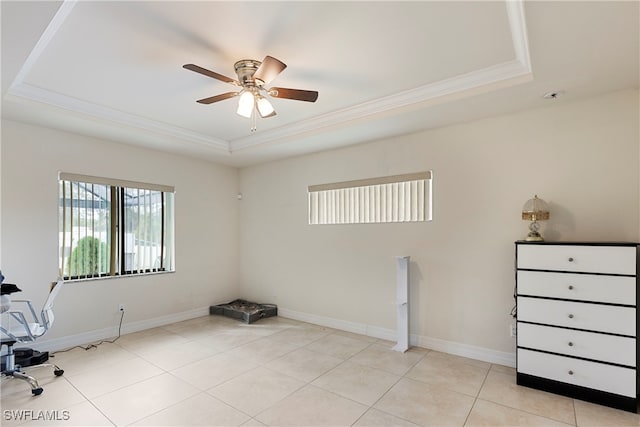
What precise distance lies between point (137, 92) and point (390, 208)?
2975 mm

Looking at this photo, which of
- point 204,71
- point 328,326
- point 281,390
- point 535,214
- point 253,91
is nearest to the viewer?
point 204,71

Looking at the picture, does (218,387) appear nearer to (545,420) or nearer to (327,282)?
(327,282)

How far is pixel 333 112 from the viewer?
3641mm

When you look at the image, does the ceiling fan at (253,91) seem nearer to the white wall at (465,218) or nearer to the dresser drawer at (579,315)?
the white wall at (465,218)

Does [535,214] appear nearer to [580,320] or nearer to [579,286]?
[579,286]

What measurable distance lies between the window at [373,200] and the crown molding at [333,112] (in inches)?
37.0

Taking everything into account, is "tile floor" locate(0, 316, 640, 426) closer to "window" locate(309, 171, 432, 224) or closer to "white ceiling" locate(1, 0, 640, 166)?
"window" locate(309, 171, 432, 224)

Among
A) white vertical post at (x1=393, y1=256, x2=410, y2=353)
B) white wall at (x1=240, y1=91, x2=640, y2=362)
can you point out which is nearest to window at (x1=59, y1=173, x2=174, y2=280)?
Answer: white wall at (x1=240, y1=91, x2=640, y2=362)

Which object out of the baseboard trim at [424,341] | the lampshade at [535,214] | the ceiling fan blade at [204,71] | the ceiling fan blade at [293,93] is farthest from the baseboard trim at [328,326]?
the ceiling fan blade at [204,71]

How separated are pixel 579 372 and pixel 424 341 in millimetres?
1453

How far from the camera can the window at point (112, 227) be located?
3906 millimetres

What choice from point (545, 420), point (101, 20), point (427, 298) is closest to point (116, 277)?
point (101, 20)

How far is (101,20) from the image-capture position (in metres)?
2.05

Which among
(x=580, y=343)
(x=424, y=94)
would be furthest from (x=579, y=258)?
(x=424, y=94)
